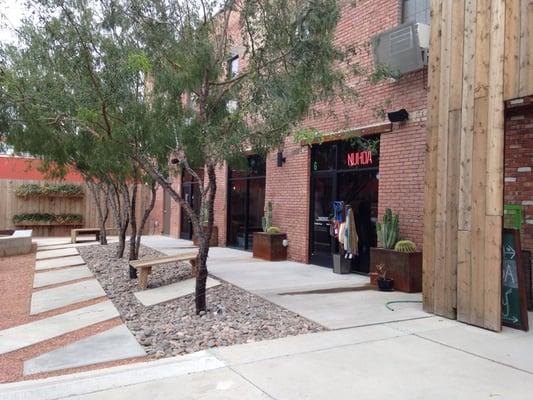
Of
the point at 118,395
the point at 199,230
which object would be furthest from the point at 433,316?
the point at 118,395

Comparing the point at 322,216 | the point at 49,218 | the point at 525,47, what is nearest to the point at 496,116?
the point at 525,47

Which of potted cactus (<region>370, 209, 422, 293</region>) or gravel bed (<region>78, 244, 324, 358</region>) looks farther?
potted cactus (<region>370, 209, 422, 293</region>)

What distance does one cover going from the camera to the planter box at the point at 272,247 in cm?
1214

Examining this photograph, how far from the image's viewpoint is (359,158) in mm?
10305

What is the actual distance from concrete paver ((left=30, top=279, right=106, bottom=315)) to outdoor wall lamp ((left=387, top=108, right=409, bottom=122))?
19.8ft

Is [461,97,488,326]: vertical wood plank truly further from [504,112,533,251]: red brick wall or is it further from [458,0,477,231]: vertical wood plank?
[504,112,533,251]: red brick wall

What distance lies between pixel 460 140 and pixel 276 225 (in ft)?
23.8

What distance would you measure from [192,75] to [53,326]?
3.69m

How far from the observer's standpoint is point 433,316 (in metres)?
6.41

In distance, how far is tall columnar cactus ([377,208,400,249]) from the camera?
8.69m

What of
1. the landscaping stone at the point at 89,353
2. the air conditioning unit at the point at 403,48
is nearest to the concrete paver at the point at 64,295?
the landscaping stone at the point at 89,353

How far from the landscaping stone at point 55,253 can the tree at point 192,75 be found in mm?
7659

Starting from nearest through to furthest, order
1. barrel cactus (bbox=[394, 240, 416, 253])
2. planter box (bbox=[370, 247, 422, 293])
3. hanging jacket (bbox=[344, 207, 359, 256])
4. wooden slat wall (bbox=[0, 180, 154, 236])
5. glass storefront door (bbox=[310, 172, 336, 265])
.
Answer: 1. planter box (bbox=[370, 247, 422, 293])
2. barrel cactus (bbox=[394, 240, 416, 253])
3. hanging jacket (bbox=[344, 207, 359, 256])
4. glass storefront door (bbox=[310, 172, 336, 265])
5. wooden slat wall (bbox=[0, 180, 154, 236])

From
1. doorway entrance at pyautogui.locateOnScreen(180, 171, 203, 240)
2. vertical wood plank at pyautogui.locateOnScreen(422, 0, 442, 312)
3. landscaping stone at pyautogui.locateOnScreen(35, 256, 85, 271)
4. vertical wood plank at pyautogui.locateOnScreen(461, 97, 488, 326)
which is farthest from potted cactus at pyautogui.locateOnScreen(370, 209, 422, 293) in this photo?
doorway entrance at pyautogui.locateOnScreen(180, 171, 203, 240)
